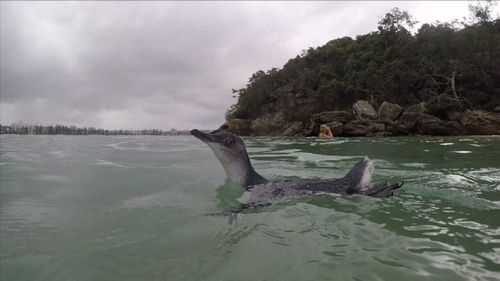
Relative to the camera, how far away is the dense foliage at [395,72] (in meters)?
36.0

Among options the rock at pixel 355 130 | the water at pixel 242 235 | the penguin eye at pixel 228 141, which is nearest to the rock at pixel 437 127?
the rock at pixel 355 130

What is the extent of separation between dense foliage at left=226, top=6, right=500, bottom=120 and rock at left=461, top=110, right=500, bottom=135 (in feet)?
16.7

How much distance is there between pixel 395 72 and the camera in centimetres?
4153

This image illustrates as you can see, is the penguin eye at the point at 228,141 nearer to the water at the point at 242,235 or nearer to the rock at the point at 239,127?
the water at the point at 242,235

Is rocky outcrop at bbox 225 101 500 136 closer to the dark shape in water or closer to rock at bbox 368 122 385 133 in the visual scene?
rock at bbox 368 122 385 133

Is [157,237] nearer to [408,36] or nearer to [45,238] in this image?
[45,238]

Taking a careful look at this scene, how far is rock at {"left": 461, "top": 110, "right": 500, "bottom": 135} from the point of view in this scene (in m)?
26.2

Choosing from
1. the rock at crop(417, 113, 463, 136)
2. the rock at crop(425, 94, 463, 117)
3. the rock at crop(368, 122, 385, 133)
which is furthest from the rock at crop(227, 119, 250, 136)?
the rock at crop(417, 113, 463, 136)

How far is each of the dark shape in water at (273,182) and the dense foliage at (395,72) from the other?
31.6 metres

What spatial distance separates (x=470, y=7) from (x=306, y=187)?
53.4 metres

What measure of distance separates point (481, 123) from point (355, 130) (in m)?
10.00

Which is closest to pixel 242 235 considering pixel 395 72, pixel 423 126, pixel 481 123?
pixel 481 123

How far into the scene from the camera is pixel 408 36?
4622 cm

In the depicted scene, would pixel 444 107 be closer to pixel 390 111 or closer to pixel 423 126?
pixel 390 111
